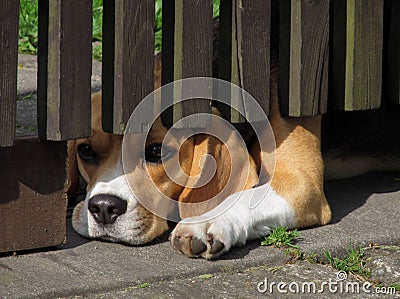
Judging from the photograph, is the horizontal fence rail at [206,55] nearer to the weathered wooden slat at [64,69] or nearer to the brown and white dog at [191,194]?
the weathered wooden slat at [64,69]

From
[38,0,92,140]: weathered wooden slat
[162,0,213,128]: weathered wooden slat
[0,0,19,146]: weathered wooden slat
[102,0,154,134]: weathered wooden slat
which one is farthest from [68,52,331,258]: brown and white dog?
[0,0,19,146]: weathered wooden slat

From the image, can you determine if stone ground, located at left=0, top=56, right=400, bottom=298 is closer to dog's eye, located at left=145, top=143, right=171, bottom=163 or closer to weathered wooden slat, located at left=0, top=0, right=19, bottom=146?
dog's eye, located at left=145, top=143, right=171, bottom=163

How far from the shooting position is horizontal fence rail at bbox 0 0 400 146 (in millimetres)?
3531

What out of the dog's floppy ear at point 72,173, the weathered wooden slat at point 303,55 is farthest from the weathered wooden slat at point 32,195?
the weathered wooden slat at point 303,55

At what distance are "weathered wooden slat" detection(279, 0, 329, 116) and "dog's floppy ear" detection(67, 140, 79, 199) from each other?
934mm

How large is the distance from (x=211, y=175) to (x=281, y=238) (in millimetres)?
375

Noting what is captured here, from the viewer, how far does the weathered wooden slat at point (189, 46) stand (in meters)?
3.75

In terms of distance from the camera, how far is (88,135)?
366cm

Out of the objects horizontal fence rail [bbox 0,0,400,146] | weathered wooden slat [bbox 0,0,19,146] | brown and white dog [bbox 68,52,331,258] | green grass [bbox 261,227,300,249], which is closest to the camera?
weathered wooden slat [bbox 0,0,19,146]

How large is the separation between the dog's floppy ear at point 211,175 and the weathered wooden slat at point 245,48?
0.16 meters

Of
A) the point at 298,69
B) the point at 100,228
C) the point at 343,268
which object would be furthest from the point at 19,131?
the point at 343,268

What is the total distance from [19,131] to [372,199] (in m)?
1.78

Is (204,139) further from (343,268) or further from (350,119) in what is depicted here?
(350,119)

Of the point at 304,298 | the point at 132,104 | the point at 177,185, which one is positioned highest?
the point at 132,104
